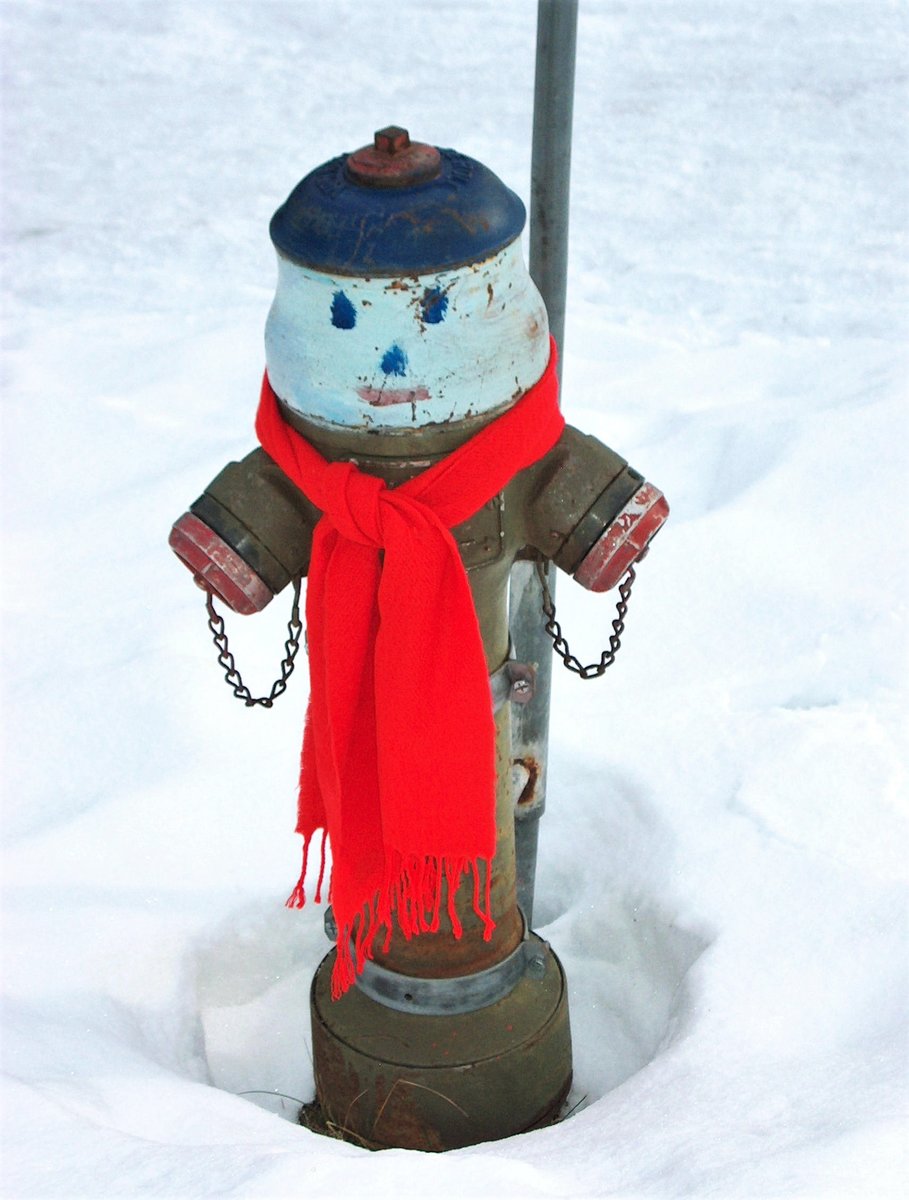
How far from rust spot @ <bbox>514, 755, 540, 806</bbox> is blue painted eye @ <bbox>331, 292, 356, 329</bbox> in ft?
2.55

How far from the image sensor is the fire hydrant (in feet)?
4.63

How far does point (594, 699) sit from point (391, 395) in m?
1.11

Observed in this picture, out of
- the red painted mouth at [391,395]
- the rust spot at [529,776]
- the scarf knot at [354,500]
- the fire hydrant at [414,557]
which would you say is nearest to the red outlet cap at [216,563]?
the fire hydrant at [414,557]

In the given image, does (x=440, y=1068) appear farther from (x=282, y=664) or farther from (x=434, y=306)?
(x=434, y=306)

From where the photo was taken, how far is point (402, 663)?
1531 millimetres

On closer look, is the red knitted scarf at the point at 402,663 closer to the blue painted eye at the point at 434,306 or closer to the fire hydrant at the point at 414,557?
the fire hydrant at the point at 414,557

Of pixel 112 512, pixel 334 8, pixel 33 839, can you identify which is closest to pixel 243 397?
pixel 112 512

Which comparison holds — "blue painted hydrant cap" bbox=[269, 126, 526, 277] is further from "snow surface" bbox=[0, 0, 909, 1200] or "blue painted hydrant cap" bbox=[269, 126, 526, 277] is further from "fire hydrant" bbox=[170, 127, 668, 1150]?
"snow surface" bbox=[0, 0, 909, 1200]

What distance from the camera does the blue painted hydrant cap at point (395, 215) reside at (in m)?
1.37

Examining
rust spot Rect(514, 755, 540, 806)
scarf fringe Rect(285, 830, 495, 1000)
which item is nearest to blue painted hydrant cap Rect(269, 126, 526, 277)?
scarf fringe Rect(285, 830, 495, 1000)

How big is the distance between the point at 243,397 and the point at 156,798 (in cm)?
141

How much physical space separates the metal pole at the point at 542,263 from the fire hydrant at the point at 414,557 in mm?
166

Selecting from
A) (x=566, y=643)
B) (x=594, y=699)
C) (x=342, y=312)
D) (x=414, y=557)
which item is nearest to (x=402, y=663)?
(x=414, y=557)

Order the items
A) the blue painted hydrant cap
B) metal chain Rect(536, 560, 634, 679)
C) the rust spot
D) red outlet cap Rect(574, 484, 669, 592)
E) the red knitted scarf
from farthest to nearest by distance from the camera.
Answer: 1. the rust spot
2. metal chain Rect(536, 560, 634, 679)
3. red outlet cap Rect(574, 484, 669, 592)
4. the red knitted scarf
5. the blue painted hydrant cap
